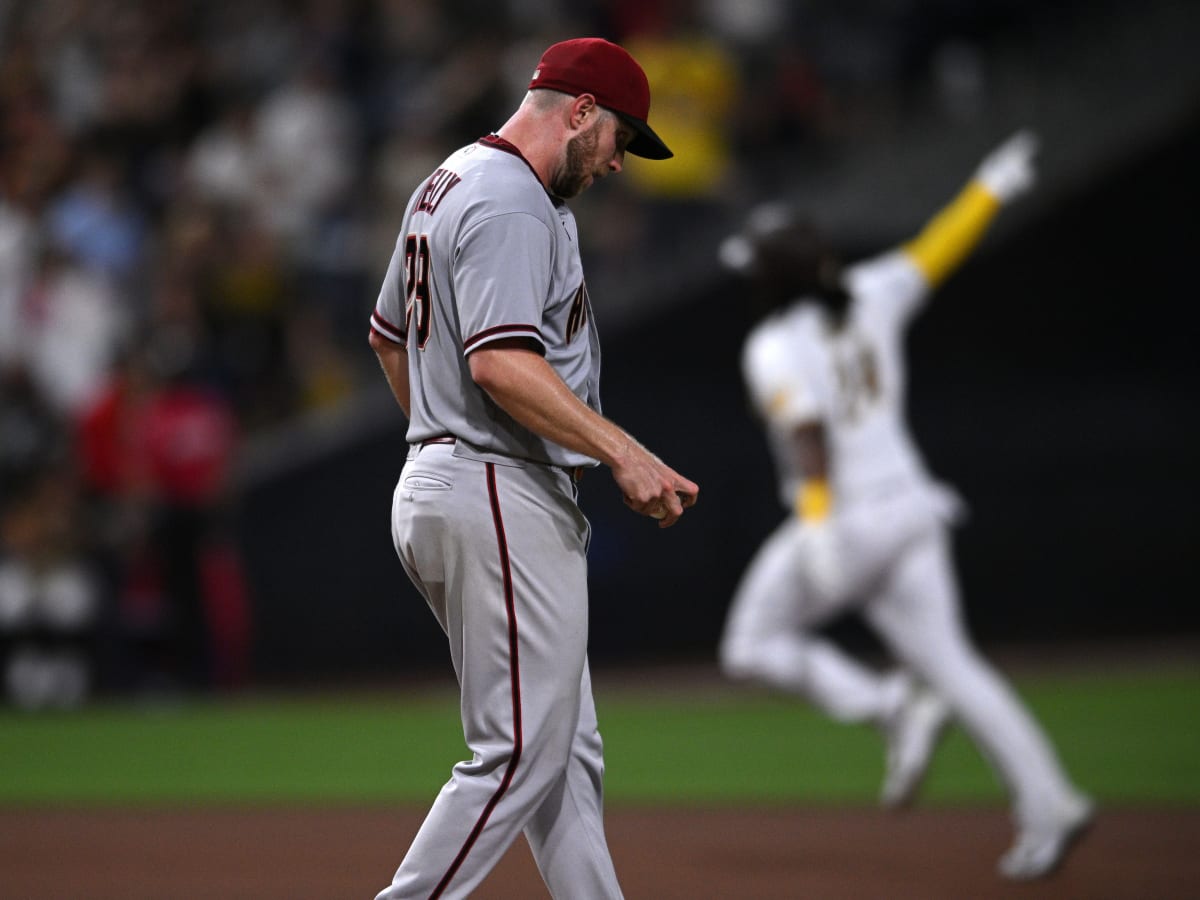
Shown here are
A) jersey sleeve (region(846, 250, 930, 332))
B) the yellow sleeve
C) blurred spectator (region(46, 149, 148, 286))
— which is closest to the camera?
jersey sleeve (region(846, 250, 930, 332))

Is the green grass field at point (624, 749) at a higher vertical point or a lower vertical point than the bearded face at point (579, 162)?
lower

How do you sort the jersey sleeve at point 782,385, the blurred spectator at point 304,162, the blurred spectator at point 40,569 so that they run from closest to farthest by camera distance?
the jersey sleeve at point 782,385 → the blurred spectator at point 40,569 → the blurred spectator at point 304,162

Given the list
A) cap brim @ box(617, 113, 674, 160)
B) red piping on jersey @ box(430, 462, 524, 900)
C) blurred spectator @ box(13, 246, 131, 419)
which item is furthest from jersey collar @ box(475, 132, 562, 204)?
blurred spectator @ box(13, 246, 131, 419)

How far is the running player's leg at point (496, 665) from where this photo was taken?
4.19 meters

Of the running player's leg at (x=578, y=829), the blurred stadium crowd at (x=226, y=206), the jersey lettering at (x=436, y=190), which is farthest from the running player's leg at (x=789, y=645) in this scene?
the blurred stadium crowd at (x=226, y=206)

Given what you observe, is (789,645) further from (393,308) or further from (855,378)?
(393,308)

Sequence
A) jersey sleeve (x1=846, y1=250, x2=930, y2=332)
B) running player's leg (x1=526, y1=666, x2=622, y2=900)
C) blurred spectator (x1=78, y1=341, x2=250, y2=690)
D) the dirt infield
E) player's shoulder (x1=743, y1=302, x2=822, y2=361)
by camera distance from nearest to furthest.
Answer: running player's leg (x1=526, y1=666, x2=622, y2=900), the dirt infield, player's shoulder (x1=743, y1=302, x2=822, y2=361), jersey sleeve (x1=846, y1=250, x2=930, y2=332), blurred spectator (x1=78, y1=341, x2=250, y2=690)

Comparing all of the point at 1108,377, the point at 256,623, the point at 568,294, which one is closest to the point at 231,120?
the point at 256,623

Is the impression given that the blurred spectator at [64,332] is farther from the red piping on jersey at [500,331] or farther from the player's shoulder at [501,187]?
the red piping on jersey at [500,331]

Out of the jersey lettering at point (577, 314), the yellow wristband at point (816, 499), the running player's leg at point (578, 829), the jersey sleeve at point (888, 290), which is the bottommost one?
the running player's leg at point (578, 829)

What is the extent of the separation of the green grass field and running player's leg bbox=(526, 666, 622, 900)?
412cm

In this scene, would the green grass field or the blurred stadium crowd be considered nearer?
the green grass field

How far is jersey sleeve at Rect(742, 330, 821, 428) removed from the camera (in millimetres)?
6949

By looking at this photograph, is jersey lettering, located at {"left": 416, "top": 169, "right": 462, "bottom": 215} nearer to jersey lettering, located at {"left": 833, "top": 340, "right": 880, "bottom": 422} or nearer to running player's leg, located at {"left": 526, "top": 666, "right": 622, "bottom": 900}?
running player's leg, located at {"left": 526, "top": 666, "right": 622, "bottom": 900}
